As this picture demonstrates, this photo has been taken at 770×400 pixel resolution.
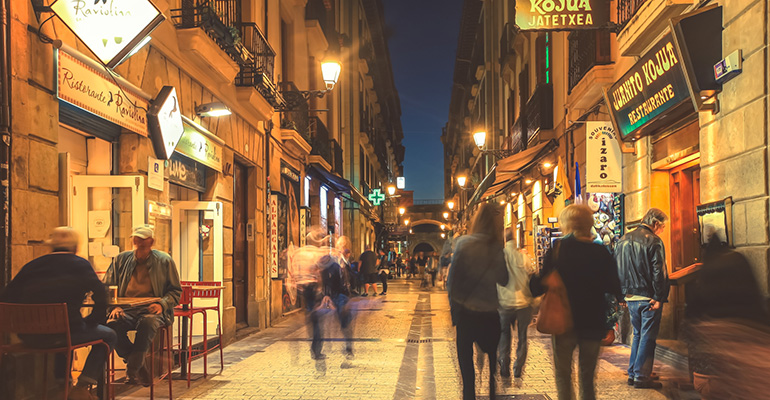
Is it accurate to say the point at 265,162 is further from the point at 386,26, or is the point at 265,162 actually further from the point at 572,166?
the point at 386,26

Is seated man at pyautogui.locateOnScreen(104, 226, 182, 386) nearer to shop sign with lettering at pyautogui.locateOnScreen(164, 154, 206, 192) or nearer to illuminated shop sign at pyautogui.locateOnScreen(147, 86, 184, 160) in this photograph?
illuminated shop sign at pyautogui.locateOnScreen(147, 86, 184, 160)

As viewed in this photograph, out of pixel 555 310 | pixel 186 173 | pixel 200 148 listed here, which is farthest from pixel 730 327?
pixel 186 173

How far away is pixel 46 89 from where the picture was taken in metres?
5.48

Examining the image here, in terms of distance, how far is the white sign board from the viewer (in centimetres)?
754

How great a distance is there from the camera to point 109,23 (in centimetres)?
607

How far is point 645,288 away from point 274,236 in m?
8.89

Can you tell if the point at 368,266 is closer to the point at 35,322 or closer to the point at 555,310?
the point at 35,322

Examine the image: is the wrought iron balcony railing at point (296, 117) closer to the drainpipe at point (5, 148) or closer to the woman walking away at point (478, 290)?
the drainpipe at point (5, 148)

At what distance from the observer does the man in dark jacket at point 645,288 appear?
20.4 ft

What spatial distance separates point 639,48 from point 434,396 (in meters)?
5.59

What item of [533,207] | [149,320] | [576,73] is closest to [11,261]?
[149,320]

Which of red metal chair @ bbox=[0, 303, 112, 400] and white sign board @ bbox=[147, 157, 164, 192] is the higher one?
white sign board @ bbox=[147, 157, 164, 192]

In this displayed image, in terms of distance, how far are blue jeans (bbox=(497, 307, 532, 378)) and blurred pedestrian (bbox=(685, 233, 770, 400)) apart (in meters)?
3.01

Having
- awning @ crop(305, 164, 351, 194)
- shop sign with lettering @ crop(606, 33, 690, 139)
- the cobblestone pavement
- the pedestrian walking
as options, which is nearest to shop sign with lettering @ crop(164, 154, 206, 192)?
the cobblestone pavement
